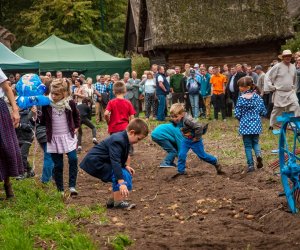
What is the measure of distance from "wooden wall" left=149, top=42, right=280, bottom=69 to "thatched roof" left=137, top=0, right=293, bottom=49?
0.66 meters

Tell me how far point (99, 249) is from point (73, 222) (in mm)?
1242

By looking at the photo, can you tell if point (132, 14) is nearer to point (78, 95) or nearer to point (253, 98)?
point (78, 95)

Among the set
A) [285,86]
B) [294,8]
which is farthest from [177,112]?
[294,8]

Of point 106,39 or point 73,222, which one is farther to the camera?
point 106,39

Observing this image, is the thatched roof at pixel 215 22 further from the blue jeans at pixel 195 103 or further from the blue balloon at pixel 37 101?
the blue balloon at pixel 37 101

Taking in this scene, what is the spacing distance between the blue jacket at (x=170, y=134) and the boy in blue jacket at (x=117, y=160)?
4.01m

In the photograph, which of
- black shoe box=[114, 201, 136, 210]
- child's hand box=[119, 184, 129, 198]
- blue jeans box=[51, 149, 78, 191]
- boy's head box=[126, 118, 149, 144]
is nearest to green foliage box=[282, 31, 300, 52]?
blue jeans box=[51, 149, 78, 191]

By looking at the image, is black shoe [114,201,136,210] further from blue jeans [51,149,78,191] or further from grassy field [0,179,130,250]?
blue jeans [51,149,78,191]

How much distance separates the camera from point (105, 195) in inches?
371

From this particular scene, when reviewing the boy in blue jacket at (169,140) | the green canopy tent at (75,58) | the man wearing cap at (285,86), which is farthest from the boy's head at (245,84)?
the green canopy tent at (75,58)

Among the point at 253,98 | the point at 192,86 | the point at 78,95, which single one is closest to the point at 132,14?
the point at 192,86

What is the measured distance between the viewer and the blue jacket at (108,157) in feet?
25.0

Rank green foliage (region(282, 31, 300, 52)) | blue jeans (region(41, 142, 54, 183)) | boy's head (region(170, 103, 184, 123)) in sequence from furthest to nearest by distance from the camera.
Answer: green foliage (region(282, 31, 300, 52)), boy's head (region(170, 103, 184, 123)), blue jeans (region(41, 142, 54, 183))

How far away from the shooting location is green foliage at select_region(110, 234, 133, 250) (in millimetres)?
5688
